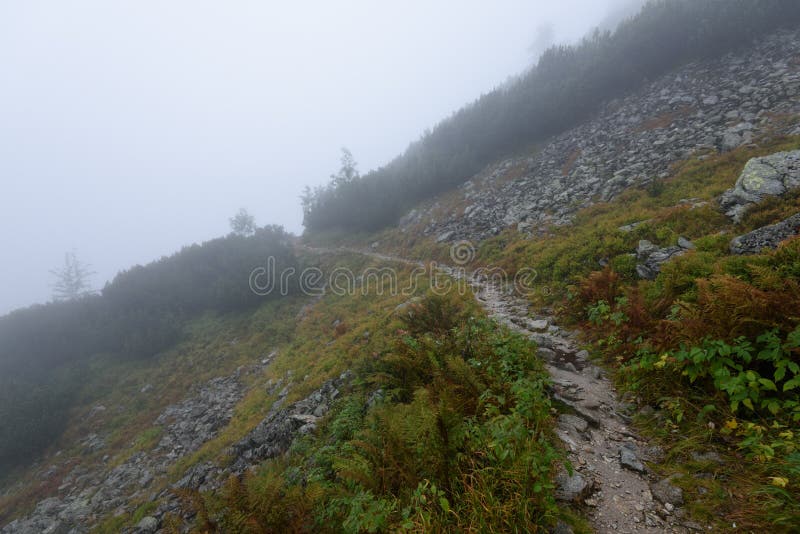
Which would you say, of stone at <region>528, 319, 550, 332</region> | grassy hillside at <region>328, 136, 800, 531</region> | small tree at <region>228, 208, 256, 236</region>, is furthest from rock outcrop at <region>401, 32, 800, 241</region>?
small tree at <region>228, 208, 256, 236</region>

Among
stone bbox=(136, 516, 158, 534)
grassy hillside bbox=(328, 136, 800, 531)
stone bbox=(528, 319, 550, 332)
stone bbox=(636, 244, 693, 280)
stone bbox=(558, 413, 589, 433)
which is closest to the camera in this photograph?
grassy hillside bbox=(328, 136, 800, 531)

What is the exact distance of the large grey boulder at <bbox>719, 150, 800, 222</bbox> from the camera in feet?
23.1

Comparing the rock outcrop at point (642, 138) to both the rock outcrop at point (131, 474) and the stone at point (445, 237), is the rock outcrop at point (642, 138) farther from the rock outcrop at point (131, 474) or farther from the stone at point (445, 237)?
the rock outcrop at point (131, 474)

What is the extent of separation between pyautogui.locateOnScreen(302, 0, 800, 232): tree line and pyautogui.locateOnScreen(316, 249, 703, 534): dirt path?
23248 mm

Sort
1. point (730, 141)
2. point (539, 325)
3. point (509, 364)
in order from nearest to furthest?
1. point (509, 364)
2. point (539, 325)
3. point (730, 141)

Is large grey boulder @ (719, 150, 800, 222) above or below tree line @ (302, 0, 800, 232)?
below

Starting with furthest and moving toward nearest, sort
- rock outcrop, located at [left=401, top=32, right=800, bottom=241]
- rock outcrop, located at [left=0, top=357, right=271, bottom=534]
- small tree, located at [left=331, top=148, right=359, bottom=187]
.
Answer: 1. small tree, located at [left=331, top=148, right=359, bottom=187]
2. rock outcrop, located at [left=401, top=32, right=800, bottom=241]
3. rock outcrop, located at [left=0, top=357, right=271, bottom=534]

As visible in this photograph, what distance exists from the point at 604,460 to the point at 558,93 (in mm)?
27471

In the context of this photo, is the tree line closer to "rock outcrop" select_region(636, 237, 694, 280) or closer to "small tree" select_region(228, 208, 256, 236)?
"small tree" select_region(228, 208, 256, 236)

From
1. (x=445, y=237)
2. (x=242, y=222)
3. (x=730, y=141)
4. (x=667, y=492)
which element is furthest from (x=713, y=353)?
(x=242, y=222)

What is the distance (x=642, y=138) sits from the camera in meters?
15.3

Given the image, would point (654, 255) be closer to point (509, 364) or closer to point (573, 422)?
point (509, 364)

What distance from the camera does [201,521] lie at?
3686mm

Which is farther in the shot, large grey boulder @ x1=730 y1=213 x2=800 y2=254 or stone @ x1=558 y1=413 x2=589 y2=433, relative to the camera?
large grey boulder @ x1=730 y1=213 x2=800 y2=254
